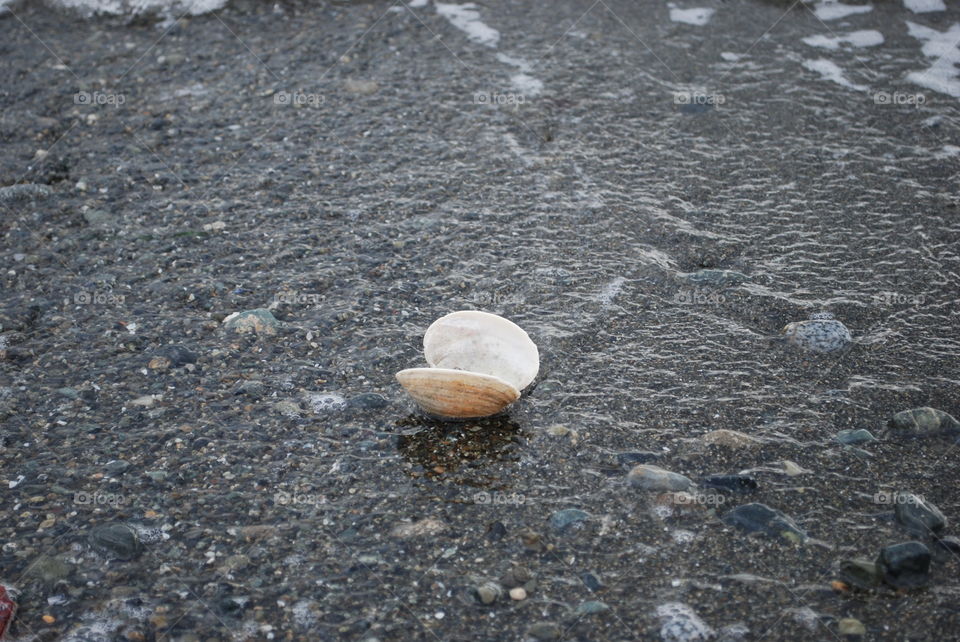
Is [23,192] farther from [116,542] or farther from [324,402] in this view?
[116,542]

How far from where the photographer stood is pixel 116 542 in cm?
285

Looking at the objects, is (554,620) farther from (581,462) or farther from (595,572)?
(581,462)

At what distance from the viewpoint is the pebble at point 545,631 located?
8.41ft

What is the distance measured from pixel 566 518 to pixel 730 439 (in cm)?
76

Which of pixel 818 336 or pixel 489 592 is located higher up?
pixel 818 336

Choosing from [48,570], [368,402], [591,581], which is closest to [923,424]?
[591,581]

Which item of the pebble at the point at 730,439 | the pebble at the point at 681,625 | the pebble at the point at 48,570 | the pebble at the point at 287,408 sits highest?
the pebble at the point at 730,439

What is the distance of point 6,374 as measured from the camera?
3.62 meters

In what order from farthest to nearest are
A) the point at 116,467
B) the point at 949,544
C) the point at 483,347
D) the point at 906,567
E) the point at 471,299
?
the point at 471,299 → the point at 483,347 → the point at 116,467 → the point at 949,544 → the point at 906,567

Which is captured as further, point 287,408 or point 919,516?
point 287,408

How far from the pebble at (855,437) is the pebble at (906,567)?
59cm

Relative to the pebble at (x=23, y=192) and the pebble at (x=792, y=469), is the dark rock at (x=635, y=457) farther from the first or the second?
the pebble at (x=23, y=192)

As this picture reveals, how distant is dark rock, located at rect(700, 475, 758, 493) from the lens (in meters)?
3.04

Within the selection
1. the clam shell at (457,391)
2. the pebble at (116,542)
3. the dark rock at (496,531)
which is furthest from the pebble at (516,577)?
the pebble at (116,542)
